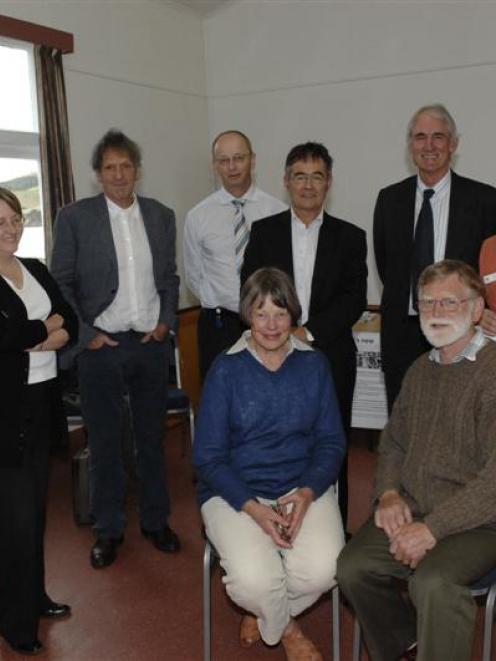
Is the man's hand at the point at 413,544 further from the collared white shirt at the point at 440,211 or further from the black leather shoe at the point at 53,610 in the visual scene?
the black leather shoe at the point at 53,610

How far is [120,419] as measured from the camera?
3.19 meters

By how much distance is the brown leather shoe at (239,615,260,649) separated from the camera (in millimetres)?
2611

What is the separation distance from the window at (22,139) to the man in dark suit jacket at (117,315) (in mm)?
1649

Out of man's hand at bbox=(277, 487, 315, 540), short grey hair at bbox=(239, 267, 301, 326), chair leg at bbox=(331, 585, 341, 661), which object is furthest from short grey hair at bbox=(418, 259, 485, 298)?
chair leg at bbox=(331, 585, 341, 661)

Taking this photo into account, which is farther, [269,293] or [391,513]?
[269,293]

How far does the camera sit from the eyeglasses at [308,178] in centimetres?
283

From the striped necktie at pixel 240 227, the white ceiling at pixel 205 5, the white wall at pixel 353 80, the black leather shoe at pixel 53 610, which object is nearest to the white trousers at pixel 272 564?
the black leather shoe at pixel 53 610

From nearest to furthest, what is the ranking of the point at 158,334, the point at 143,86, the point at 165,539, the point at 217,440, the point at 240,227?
the point at 217,440, the point at 158,334, the point at 165,539, the point at 240,227, the point at 143,86

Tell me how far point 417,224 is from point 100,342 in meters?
1.33

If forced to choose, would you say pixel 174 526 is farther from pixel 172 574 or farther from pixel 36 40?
pixel 36 40

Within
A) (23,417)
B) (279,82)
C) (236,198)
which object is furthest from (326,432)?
(279,82)

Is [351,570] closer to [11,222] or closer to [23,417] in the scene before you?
[23,417]

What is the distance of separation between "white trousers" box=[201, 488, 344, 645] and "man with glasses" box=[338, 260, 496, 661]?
0.11 m

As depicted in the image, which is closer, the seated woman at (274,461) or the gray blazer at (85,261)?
the seated woman at (274,461)
